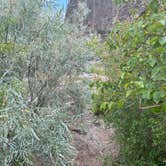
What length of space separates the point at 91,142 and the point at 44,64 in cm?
166

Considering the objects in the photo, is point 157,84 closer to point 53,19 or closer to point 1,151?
point 1,151

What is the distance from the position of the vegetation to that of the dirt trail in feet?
1.39

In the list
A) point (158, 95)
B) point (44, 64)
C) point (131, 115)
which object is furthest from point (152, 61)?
point (44, 64)

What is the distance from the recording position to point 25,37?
16.2 ft

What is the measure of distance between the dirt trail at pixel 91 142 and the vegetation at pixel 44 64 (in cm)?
42

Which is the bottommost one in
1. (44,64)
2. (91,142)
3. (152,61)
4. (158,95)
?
(91,142)

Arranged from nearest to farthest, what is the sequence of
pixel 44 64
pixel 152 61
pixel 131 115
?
pixel 152 61, pixel 131 115, pixel 44 64

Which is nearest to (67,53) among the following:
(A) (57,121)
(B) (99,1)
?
(A) (57,121)

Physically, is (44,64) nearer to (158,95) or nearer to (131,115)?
(131,115)

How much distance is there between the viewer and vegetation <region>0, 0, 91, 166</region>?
3916 millimetres

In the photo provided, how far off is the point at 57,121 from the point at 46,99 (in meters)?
1.10

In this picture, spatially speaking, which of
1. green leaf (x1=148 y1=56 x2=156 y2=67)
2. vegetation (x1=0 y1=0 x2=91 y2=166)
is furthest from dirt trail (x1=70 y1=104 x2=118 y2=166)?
green leaf (x1=148 y1=56 x2=156 y2=67)

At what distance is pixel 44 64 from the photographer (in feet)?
16.3

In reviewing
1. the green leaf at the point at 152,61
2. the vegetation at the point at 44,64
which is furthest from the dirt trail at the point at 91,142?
the green leaf at the point at 152,61
